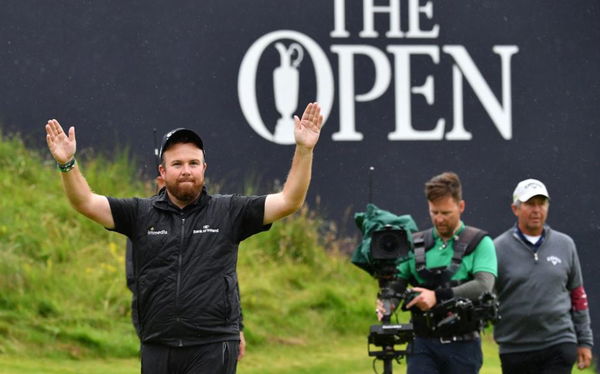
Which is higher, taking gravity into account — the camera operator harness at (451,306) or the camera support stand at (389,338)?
the camera operator harness at (451,306)

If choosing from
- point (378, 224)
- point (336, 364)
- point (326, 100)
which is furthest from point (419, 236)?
point (326, 100)

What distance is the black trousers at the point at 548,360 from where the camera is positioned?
8.08 m

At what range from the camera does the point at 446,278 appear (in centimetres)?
727

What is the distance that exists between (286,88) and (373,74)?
0.88 m

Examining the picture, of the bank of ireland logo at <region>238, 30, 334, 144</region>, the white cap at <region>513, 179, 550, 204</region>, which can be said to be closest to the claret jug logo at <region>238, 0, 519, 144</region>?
the bank of ireland logo at <region>238, 30, 334, 144</region>

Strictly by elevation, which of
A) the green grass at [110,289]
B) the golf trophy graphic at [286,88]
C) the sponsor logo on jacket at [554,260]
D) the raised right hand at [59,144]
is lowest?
the green grass at [110,289]

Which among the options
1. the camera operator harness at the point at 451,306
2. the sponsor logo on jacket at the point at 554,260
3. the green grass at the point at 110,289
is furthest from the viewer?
the green grass at the point at 110,289

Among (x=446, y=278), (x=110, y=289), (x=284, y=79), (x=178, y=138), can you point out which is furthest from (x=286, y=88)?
(x=178, y=138)

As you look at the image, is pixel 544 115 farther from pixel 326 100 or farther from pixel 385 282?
pixel 385 282

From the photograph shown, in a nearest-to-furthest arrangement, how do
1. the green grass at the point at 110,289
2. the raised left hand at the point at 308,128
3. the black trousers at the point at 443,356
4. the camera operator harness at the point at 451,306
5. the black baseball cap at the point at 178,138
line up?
the raised left hand at the point at 308,128
the black baseball cap at the point at 178,138
the camera operator harness at the point at 451,306
the black trousers at the point at 443,356
the green grass at the point at 110,289

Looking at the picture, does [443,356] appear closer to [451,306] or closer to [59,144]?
[451,306]

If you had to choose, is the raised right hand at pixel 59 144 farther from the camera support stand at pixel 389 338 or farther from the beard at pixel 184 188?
the camera support stand at pixel 389 338

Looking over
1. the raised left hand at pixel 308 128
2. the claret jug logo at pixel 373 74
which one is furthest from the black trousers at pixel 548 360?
the claret jug logo at pixel 373 74

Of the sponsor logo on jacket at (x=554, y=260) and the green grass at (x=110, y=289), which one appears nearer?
the sponsor logo on jacket at (x=554, y=260)
